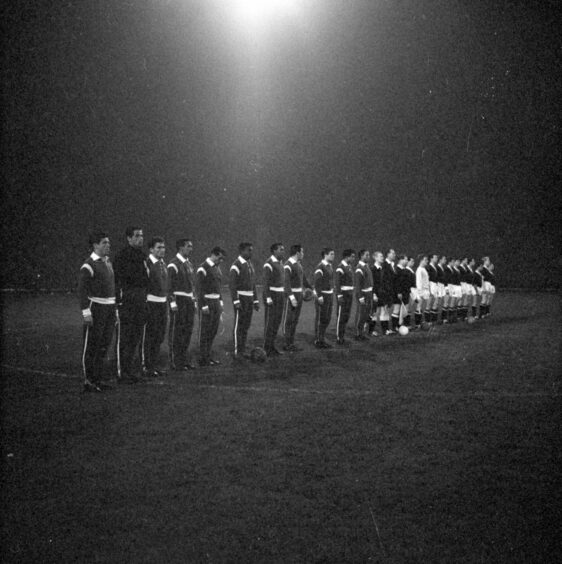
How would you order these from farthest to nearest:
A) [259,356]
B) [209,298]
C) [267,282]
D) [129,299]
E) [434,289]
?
[434,289]
[267,282]
[259,356]
[209,298]
[129,299]

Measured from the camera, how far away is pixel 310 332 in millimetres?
17453

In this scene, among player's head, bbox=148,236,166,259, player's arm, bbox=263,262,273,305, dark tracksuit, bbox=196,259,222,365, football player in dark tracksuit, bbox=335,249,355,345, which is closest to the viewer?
player's head, bbox=148,236,166,259

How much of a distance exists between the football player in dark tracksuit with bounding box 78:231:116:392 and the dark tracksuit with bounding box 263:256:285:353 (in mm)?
4198

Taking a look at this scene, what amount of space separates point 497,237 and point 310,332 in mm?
20955

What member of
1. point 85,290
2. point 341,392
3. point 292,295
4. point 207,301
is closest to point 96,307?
point 85,290

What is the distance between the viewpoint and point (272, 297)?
42.6ft

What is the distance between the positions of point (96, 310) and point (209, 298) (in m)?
2.76

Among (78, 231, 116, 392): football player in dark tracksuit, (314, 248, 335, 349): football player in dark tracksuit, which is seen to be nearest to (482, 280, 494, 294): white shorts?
(314, 248, 335, 349): football player in dark tracksuit

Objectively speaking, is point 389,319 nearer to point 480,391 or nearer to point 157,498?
point 480,391

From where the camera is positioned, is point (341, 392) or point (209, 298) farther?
point (209, 298)

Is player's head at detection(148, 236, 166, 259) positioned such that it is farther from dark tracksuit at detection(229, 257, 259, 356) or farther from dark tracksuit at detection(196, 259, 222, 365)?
dark tracksuit at detection(229, 257, 259, 356)

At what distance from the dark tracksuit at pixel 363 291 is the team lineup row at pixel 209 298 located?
1.0 inches

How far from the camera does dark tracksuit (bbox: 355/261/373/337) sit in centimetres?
1519

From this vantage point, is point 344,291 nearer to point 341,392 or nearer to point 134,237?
point 341,392
